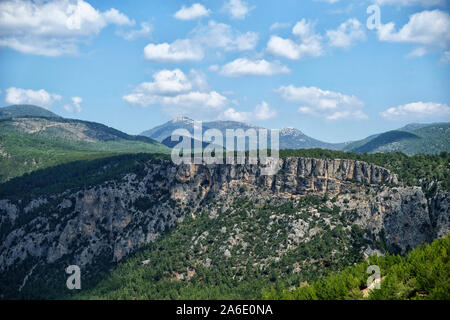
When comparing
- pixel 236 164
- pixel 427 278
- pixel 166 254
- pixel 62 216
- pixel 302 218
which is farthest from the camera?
pixel 62 216

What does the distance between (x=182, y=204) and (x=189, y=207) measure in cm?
378

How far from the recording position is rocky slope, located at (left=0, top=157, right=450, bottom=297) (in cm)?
14300

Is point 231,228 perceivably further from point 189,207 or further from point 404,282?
point 404,282

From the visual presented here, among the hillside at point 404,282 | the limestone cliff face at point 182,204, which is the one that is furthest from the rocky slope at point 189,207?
the hillside at point 404,282

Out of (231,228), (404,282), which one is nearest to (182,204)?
(231,228)

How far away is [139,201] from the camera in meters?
190

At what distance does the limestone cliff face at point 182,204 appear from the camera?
470ft

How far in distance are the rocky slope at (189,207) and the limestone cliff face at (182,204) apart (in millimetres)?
353

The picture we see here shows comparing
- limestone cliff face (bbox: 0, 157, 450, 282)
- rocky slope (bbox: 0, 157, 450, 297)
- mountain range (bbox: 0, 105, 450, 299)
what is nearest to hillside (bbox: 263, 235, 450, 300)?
mountain range (bbox: 0, 105, 450, 299)

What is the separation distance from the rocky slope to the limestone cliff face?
1.16 ft

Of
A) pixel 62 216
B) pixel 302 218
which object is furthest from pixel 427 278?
pixel 62 216

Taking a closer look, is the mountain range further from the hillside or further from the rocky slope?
the hillside
